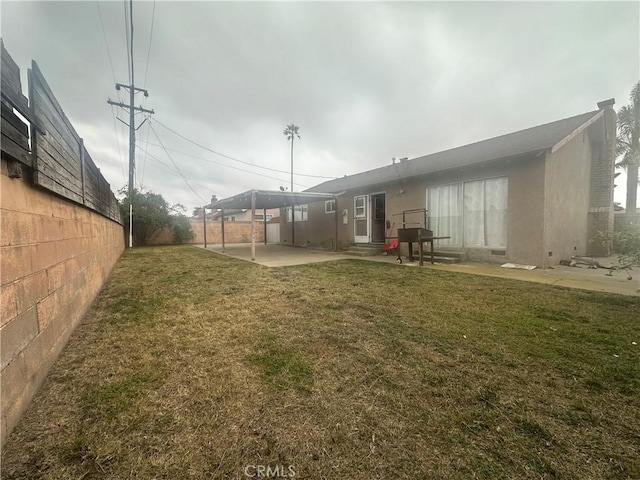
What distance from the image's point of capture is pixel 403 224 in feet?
30.6

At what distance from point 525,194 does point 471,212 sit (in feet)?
4.63

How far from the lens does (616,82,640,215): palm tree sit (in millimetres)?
13234

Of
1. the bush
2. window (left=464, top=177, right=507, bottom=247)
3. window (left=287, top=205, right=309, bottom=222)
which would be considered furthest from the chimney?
the bush

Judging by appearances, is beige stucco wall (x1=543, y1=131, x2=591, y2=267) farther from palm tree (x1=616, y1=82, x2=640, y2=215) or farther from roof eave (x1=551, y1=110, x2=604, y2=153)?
palm tree (x1=616, y1=82, x2=640, y2=215)

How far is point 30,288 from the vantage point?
1822mm

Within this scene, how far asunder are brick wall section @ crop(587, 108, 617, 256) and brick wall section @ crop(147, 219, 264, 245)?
18.7 m

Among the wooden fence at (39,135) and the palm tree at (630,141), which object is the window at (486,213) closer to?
the wooden fence at (39,135)

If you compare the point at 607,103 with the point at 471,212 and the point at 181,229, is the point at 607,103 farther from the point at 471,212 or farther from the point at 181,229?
the point at 181,229

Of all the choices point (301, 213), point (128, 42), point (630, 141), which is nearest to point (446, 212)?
point (301, 213)

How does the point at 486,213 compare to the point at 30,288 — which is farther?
the point at 486,213

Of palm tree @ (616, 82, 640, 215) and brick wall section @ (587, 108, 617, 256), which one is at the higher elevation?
palm tree @ (616, 82, 640, 215)

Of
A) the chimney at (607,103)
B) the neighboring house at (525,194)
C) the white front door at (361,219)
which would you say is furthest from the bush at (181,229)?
the chimney at (607,103)

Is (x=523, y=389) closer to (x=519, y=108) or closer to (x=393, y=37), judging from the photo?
(x=393, y=37)

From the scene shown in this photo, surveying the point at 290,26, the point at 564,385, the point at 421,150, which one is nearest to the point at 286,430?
the point at 564,385
